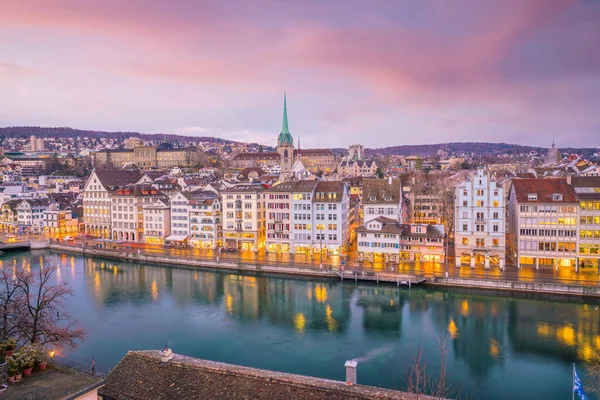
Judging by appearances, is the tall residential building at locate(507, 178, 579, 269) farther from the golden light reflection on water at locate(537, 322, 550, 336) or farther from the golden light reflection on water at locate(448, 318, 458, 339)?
the golden light reflection on water at locate(448, 318, 458, 339)

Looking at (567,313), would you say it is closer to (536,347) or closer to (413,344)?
(536,347)

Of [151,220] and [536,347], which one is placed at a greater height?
[151,220]

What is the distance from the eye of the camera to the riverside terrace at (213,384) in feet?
56.2

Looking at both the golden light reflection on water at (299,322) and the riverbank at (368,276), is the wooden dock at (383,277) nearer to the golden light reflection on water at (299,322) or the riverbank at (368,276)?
the riverbank at (368,276)

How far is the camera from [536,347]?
107 ft

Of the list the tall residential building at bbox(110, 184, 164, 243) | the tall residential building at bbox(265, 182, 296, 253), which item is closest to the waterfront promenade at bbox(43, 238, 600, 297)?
the tall residential building at bbox(265, 182, 296, 253)

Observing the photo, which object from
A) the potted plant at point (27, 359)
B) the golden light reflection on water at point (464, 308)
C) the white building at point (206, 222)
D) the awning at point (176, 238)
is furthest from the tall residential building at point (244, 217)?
the potted plant at point (27, 359)

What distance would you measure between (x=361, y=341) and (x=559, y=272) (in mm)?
23558

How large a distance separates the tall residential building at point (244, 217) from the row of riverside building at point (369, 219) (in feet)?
0.43

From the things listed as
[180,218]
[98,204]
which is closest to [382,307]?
[180,218]

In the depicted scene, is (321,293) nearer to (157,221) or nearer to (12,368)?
(12,368)

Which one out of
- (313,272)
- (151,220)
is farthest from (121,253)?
(313,272)

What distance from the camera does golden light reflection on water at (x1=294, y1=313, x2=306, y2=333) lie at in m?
37.0

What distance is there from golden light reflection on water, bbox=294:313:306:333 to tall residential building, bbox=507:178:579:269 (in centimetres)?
2389
